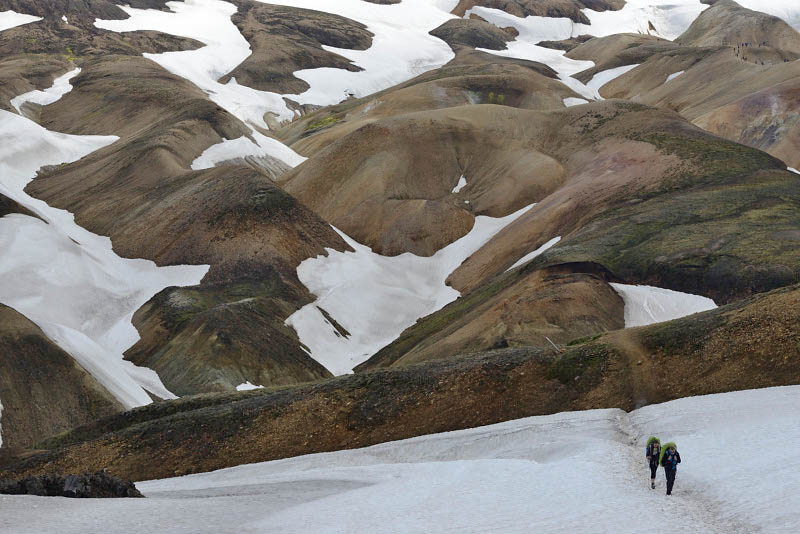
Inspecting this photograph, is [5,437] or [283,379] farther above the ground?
[5,437]

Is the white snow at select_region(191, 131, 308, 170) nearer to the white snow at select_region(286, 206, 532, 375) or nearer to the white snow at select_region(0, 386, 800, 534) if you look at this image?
the white snow at select_region(286, 206, 532, 375)

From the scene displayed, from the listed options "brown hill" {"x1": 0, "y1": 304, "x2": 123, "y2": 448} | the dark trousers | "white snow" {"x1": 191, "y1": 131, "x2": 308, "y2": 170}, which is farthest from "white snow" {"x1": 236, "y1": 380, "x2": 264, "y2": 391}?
"white snow" {"x1": 191, "y1": 131, "x2": 308, "y2": 170}

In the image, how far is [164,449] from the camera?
36781 mm

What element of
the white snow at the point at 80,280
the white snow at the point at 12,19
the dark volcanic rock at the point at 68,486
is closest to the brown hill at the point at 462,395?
the dark volcanic rock at the point at 68,486

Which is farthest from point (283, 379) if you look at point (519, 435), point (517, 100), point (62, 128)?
point (517, 100)

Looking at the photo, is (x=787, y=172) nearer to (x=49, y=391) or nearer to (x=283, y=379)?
(x=283, y=379)

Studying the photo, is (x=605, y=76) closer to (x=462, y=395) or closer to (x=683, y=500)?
(x=462, y=395)

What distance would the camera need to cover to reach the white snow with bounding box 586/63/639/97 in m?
181

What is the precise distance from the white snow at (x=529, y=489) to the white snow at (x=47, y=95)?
11644 cm

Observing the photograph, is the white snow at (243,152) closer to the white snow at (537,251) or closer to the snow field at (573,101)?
the white snow at (537,251)

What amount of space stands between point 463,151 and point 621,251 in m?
46.5

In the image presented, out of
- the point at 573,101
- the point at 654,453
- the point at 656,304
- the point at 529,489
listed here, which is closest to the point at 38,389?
the point at 529,489

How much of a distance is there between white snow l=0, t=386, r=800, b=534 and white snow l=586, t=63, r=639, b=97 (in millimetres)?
157987

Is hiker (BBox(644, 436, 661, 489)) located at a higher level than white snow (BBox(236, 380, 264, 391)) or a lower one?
higher
